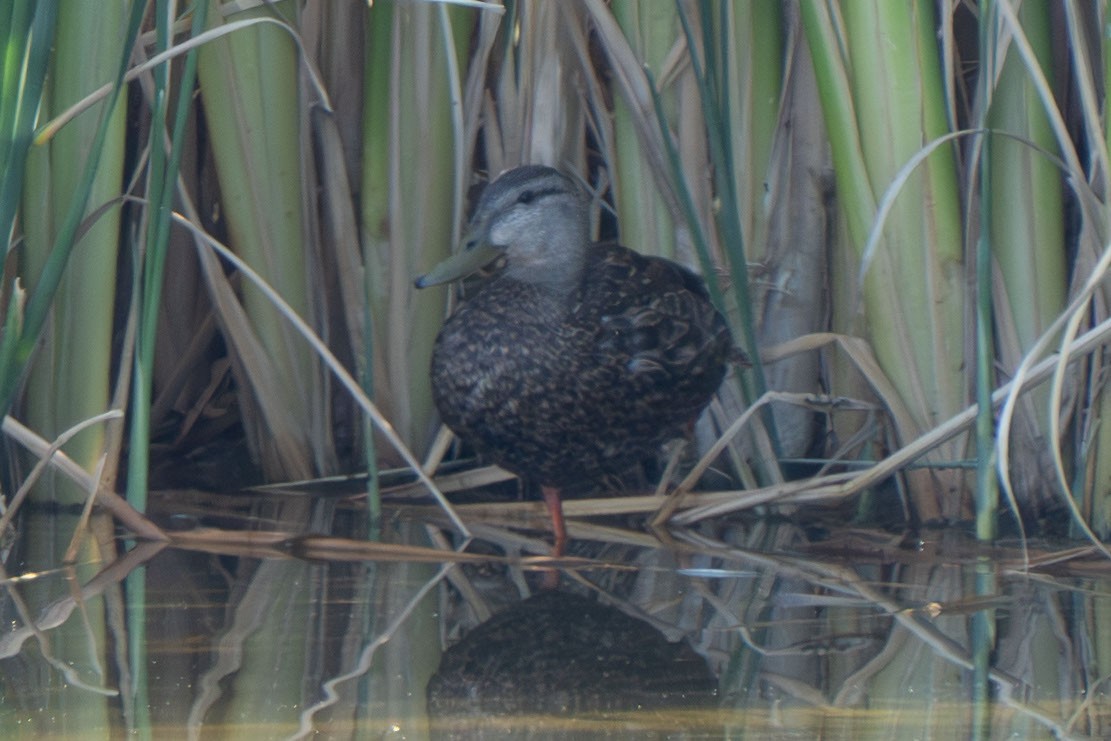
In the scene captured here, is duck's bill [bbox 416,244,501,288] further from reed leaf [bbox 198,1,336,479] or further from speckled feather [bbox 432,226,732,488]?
reed leaf [bbox 198,1,336,479]

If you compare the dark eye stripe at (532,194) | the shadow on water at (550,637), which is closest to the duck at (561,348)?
the dark eye stripe at (532,194)

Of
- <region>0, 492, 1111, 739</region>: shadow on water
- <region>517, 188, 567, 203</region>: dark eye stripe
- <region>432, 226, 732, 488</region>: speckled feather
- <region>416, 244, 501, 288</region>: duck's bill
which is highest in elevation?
<region>517, 188, 567, 203</region>: dark eye stripe

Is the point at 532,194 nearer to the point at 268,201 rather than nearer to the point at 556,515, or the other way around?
the point at 268,201

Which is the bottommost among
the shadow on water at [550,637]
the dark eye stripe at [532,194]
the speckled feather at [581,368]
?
the shadow on water at [550,637]

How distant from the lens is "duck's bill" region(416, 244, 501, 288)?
2961mm

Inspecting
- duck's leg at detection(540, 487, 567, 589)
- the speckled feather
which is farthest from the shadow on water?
the speckled feather

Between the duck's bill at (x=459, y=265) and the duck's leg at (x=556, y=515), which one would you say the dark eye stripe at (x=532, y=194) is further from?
the duck's leg at (x=556, y=515)

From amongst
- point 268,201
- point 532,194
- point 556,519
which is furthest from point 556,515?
point 268,201

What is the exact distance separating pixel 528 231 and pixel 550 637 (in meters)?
1.20

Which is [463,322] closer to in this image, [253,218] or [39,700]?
[253,218]

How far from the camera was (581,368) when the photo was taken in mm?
2992

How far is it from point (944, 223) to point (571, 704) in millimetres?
1505

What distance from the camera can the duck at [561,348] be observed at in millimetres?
2949

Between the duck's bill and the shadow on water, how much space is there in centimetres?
50
